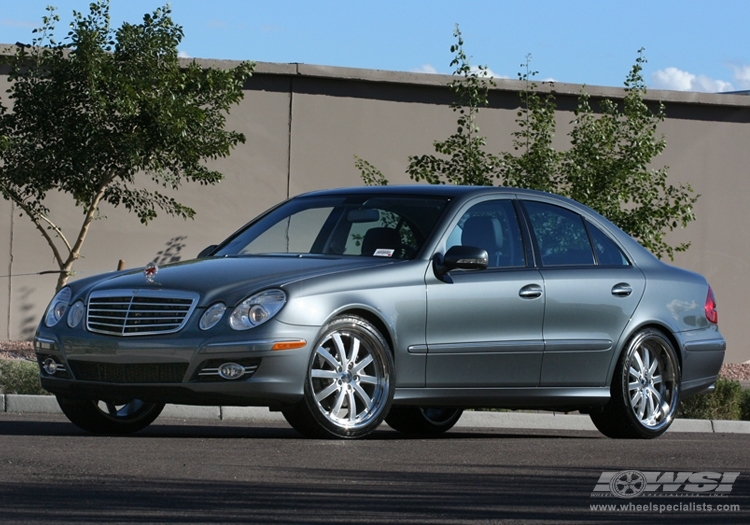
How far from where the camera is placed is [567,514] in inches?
215

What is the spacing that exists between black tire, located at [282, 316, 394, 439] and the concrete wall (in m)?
12.0

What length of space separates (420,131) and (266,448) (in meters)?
13.7

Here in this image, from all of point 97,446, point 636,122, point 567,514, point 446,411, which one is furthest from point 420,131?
point 567,514

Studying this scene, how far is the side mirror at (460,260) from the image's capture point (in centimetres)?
841

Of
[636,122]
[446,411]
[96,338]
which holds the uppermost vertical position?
[636,122]

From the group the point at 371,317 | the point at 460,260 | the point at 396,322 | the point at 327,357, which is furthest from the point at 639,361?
the point at 327,357

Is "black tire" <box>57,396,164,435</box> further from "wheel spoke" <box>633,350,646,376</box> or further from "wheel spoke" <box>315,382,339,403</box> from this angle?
"wheel spoke" <box>633,350,646,376</box>

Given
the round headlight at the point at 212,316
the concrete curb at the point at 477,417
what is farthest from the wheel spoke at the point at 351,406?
the concrete curb at the point at 477,417

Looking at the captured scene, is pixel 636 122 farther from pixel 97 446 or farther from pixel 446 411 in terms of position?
pixel 97 446

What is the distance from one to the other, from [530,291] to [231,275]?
199 cm

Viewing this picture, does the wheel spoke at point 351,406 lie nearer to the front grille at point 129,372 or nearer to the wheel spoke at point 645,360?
the front grille at point 129,372

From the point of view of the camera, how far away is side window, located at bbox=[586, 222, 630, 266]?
9.67 metres

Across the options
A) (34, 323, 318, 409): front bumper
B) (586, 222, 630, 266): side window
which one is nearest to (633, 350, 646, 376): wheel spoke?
(586, 222, 630, 266): side window

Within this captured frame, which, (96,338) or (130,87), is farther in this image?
(130,87)
